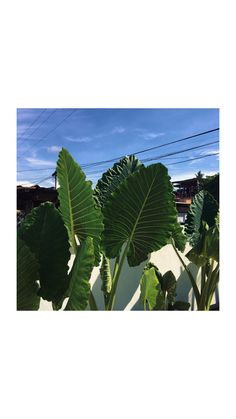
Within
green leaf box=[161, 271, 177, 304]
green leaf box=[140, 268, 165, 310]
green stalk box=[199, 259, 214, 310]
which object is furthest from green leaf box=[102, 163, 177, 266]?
green stalk box=[199, 259, 214, 310]

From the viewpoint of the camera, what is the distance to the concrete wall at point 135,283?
89.9 inches

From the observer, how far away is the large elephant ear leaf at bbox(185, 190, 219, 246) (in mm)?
2428

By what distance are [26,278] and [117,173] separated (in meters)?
1.13

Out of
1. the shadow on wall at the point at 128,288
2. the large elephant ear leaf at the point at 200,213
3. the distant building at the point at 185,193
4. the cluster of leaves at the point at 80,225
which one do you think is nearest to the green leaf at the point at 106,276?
the cluster of leaves at the point at 80,225

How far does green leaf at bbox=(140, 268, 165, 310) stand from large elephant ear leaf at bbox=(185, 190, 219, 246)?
0.42 m

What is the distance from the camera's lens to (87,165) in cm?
222

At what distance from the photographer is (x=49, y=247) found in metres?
1.61

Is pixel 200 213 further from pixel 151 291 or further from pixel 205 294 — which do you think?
pixel 151 291
